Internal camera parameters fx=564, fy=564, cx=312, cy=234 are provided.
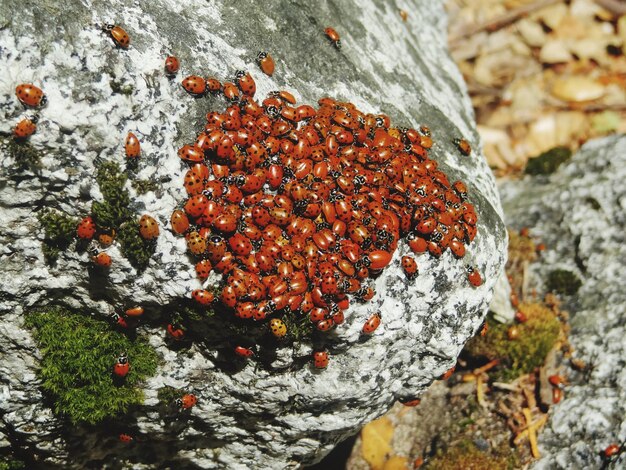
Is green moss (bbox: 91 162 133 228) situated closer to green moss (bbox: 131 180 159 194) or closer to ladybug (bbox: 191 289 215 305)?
green moss (bbox: 131 180 159 194)

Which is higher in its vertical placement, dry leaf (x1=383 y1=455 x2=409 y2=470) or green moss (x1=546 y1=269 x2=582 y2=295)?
green moss (x1=546 y1=269 x2=582 y2=295)

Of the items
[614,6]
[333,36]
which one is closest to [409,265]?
[333,36]

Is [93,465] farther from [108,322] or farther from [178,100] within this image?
[178,100]

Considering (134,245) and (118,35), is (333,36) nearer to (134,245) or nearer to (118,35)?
(118,35)

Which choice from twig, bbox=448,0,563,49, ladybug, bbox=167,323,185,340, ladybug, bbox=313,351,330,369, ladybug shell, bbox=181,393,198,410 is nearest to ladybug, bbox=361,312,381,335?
ladybug, bbox=313,351,330,369

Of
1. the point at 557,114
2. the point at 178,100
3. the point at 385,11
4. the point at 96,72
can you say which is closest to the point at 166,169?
the point at 178,100
